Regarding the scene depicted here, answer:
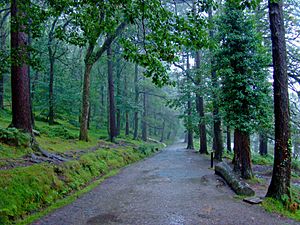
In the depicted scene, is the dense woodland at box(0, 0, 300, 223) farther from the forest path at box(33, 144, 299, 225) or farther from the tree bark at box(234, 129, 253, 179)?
the forest path at box(33, 144, 299, 225)

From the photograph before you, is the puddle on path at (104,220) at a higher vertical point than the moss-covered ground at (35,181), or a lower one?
lower

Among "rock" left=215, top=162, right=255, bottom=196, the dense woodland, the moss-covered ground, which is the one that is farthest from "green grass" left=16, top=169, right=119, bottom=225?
"rock" left=215, top=162, right=255, bottom=196

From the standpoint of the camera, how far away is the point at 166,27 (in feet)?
16.3

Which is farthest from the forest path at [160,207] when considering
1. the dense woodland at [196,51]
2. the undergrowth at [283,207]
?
the dense woodland at [196,51]

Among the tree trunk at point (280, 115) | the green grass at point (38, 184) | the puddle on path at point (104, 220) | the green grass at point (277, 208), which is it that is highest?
the tree trunk at point (280, 115)

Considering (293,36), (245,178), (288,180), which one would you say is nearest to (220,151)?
(245,178)

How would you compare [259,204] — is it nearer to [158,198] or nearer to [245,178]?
[158,198]

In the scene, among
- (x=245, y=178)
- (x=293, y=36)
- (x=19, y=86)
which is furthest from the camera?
(x=293, y=36)

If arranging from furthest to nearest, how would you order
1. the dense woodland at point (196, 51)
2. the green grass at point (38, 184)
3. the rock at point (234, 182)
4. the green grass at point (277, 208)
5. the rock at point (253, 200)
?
1. the rock at point (234, 182)
2. the rock at point (253, 200)
3. the green grass at point (277, 208)
4. the green grass at point (38, 184)
5. the dense woodland at point (196, 51)

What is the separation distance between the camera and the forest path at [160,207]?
5.59 meters

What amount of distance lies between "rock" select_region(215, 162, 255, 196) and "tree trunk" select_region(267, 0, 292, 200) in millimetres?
663

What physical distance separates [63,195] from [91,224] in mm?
2482

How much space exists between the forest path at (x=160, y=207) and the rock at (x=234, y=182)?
0.79 feet

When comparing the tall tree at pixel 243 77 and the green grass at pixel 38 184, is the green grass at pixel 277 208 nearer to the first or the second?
the tall tree at pixel 243 77
